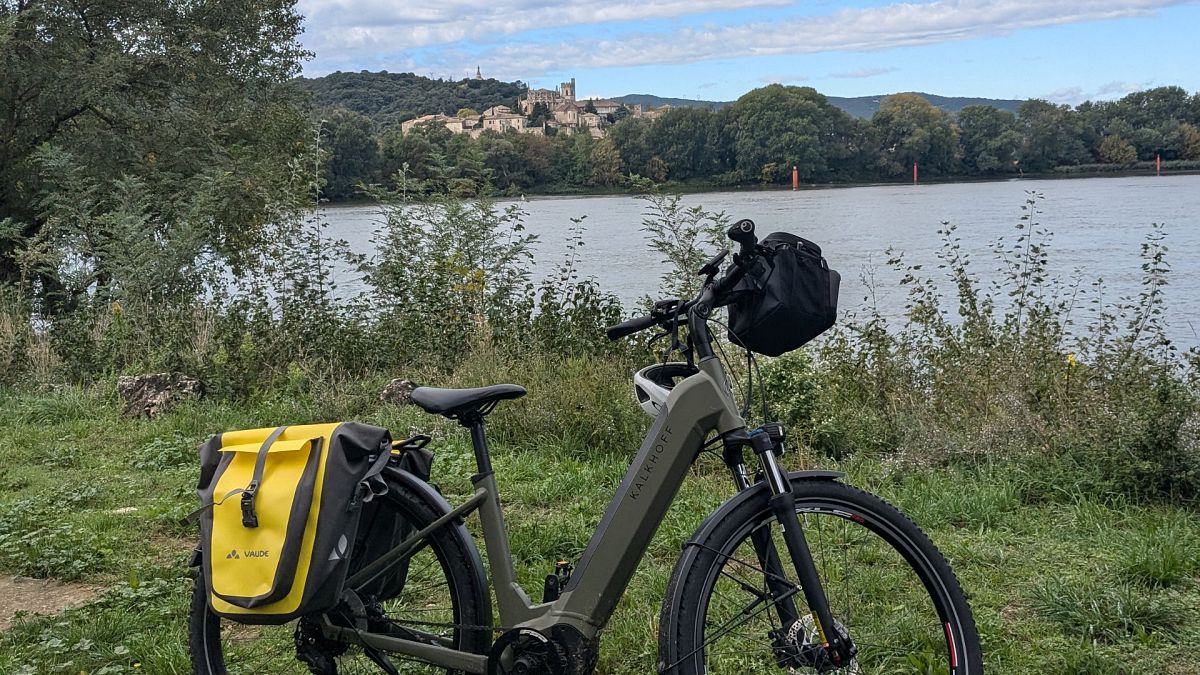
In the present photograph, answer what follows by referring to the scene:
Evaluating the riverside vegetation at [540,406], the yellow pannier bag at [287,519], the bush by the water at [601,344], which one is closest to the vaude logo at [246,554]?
the yellow pannier bag at [287,519]

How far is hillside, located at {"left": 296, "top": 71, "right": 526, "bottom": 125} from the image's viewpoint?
2278cm

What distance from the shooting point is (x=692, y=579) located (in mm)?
2371

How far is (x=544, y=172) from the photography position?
16.4 m

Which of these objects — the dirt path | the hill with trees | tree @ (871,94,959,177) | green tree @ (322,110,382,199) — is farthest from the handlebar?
tree @ (871,94,959,177)

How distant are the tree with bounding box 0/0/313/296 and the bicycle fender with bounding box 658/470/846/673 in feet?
45.0

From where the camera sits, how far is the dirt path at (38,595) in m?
3.98

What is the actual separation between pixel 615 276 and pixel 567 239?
2.51 metres

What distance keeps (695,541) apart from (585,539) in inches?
77.8

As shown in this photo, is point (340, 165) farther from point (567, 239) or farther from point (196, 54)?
point (196, 54)

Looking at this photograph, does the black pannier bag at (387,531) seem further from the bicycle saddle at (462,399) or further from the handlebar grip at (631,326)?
the handlebar grip at (631,326)

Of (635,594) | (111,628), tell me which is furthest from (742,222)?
(111,628)

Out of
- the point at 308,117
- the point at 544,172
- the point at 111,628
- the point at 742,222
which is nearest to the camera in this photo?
the point at 742,222

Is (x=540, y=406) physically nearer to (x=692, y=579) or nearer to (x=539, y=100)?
(x=692, y=579)

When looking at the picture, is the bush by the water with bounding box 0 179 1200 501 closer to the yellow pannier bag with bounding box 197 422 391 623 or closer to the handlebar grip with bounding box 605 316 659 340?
the handlebar grip with bounding box 605 316 659 340
